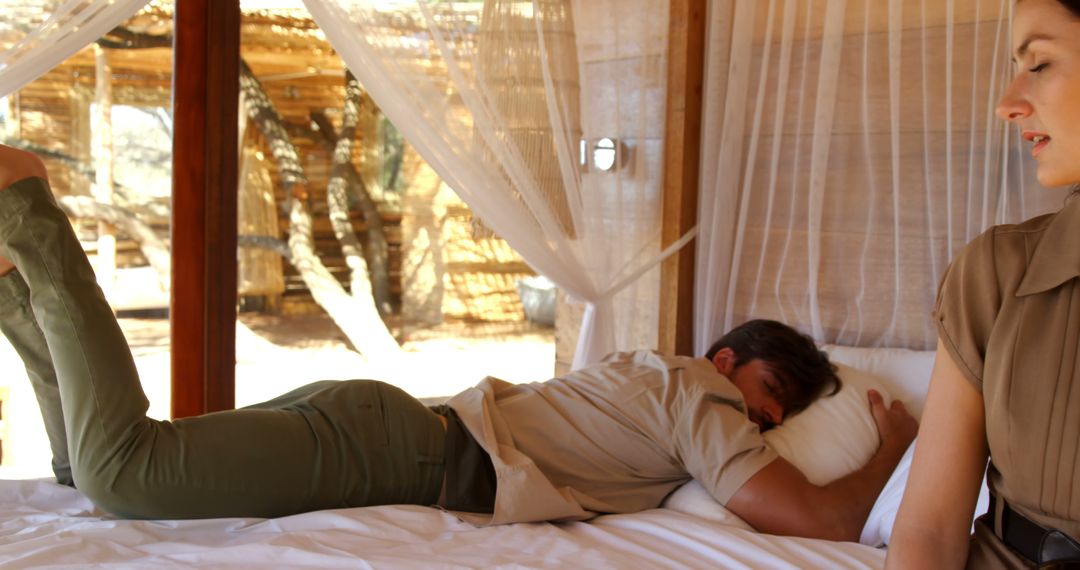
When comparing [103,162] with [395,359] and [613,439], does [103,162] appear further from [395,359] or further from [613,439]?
[613,439]

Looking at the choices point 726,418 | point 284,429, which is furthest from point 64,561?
point 726,418

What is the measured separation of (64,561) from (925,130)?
6.69ft

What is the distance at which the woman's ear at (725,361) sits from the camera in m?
2.33

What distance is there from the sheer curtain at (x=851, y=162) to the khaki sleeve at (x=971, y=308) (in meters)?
1.34

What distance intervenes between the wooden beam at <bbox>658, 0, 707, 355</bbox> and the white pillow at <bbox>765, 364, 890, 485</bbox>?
0.80 m

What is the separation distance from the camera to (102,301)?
184cm

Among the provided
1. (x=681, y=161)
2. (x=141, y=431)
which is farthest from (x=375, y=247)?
(x=141, y=431)

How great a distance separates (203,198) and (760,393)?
144 cm

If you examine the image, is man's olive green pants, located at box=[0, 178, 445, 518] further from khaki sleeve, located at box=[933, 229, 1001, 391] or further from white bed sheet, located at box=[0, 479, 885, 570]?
khaki sleeve, located at box=[933, 229, 1001, 391]

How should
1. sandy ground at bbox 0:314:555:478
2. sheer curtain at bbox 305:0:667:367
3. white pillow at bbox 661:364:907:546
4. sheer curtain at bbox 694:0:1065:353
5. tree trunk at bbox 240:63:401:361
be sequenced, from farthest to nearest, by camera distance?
tree trunk at bbox 240:63:401:361 → sandy ground at bbox 0:314:555:478 → sheer curtain at bbox 305:0:667:367 → sheer curtain at bbox 694:0:1065:353 → white pillow at bbox 661:364:907:546

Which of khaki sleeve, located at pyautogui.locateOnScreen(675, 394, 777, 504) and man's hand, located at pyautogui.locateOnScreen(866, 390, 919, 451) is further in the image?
man's hand, located at pyautogui.locateOnScreen(866, 390, 919, 451)

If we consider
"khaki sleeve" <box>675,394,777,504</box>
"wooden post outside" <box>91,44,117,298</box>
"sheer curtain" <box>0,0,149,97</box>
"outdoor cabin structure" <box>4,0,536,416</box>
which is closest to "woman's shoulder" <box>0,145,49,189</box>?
"sheer curtain" <box>0,0,149,97</box>

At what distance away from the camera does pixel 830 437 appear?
7.28 ft

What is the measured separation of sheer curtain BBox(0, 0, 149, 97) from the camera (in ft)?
7.18
